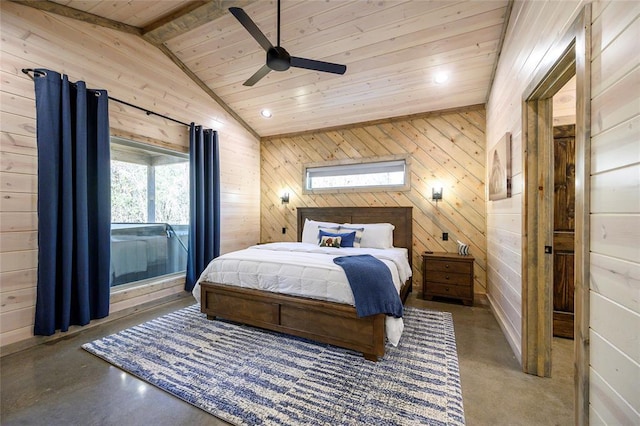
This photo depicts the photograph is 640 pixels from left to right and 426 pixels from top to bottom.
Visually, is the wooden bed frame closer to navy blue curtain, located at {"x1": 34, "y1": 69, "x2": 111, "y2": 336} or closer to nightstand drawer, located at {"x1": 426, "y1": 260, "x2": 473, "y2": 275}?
navy blue curtain, located at {"x1": 34, "y1": 69, "x2": 111, "y2": 336}

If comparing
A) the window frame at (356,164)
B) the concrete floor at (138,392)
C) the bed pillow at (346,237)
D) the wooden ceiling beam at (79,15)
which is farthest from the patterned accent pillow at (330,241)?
the wooden ceiling beam at (79,15)

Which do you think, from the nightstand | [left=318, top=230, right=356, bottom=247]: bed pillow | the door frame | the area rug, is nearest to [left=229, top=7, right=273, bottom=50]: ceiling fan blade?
the door frame

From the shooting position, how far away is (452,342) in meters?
2.45

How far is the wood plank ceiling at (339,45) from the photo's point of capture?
8.59ft

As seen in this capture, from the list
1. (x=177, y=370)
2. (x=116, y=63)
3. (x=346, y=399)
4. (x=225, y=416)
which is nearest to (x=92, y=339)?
(x=177, y=370)

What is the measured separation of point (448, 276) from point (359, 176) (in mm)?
2038

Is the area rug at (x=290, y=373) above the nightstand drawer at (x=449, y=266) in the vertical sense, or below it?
below

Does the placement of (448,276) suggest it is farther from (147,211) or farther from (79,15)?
(79,15)

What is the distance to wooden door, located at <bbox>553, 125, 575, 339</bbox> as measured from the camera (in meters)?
2.52

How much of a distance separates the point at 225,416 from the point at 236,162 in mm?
3838

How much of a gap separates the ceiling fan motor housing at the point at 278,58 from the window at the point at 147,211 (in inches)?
83.0

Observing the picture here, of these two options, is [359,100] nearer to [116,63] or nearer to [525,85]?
[525,85]

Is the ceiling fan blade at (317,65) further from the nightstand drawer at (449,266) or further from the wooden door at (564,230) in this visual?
the nightstand drawer at (449,266)

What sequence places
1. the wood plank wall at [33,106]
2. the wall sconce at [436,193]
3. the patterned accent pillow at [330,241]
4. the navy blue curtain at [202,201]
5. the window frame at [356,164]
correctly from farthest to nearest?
the window frame at [356,164]
the wall sconce at [436,193]
the navy blue curtain at [202,201]
the patterned accent pillow at [330,241]
the wood plank wall at [33,106]
